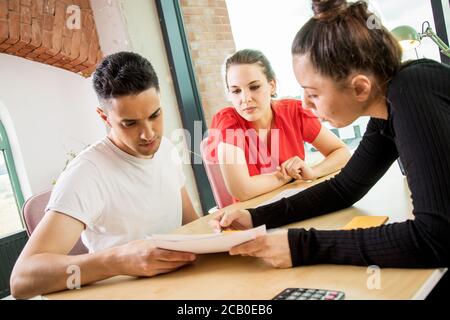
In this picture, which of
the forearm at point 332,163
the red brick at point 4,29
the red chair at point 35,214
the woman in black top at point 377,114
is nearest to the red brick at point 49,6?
the red brick at point 4,29

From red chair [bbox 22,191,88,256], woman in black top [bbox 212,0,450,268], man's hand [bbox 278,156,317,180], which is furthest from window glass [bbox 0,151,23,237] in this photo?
woman in black top [bbox 212,0,450,268]

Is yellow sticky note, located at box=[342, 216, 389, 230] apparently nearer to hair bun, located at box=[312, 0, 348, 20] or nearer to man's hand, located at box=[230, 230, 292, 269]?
man's hand, located at box=[230, 230, 292, 269]

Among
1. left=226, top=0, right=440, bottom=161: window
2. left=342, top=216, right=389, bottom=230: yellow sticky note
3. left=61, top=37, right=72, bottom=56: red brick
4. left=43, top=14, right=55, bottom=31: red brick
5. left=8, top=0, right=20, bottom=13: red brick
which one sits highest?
left=8, top=0, right=20, bottom=13: red brick

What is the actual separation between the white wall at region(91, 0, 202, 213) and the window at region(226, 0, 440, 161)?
25.5 inches

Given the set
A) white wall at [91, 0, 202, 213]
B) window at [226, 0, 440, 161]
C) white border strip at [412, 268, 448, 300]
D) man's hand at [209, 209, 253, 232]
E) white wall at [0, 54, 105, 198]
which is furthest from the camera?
white wall at [0, 54, 105, 198]

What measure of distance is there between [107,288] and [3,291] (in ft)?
10.7

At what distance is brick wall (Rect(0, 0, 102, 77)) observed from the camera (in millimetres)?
2861

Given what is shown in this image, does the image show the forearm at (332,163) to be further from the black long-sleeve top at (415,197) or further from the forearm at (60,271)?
the forearm at (60,271)

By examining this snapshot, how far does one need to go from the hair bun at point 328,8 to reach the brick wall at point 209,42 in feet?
7.76

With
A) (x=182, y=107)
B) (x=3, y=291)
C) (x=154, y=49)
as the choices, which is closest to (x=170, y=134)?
(x=182, y=107)

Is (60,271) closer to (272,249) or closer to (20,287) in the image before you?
(20,287)

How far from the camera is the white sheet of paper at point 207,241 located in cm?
81

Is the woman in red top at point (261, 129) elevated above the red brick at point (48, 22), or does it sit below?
below

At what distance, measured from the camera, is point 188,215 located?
1.62 m
